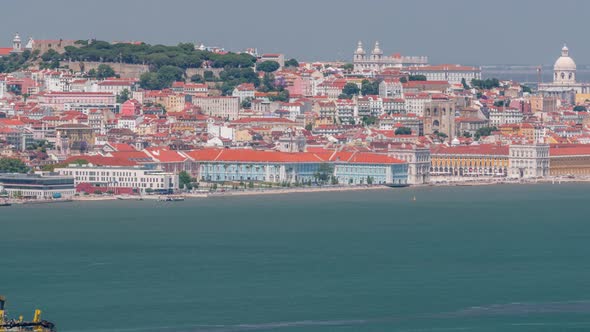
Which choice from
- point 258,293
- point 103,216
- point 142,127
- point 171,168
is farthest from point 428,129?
point 258,293

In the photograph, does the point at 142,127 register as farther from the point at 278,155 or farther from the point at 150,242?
the point at 150,242

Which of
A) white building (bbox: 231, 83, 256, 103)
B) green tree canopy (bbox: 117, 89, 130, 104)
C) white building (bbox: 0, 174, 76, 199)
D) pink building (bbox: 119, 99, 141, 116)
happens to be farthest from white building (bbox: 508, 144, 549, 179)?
white building (bbox: 0, 174, 76, 199)

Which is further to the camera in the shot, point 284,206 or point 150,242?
point 284,206

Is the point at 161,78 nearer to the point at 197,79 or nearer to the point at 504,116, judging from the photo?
the point at 197,79

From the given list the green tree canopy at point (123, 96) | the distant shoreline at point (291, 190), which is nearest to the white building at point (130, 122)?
the green tree canopy at point (123, 96)

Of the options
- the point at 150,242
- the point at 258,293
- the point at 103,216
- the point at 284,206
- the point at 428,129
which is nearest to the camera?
the point at 258,293

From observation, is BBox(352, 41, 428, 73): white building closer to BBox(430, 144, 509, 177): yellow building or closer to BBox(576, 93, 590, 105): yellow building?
BBox(576, 93, 590, 105): yellow building

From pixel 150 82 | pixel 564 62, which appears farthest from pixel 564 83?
pixel 150 82

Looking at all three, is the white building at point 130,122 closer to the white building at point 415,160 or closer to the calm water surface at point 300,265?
the white building at point 415,160
